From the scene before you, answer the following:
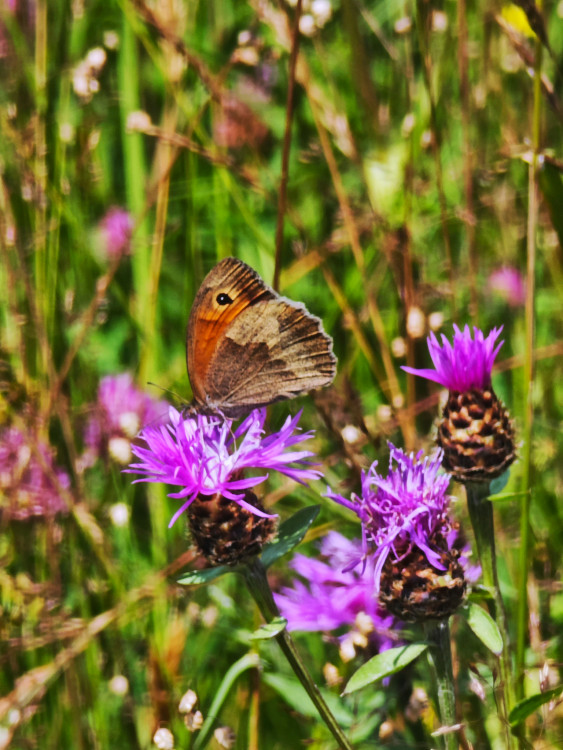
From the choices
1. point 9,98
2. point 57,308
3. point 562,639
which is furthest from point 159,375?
point 562,639

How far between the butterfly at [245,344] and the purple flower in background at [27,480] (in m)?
0.37

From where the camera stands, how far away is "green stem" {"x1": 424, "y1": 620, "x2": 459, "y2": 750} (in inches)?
40.5

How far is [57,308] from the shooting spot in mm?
1923

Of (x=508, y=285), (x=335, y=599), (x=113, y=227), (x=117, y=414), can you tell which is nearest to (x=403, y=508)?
(x=335, y=599)

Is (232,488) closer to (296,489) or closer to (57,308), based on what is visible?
(296,489)

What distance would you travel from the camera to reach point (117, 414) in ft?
6.95

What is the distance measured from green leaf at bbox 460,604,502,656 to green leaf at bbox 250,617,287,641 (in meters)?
0.22

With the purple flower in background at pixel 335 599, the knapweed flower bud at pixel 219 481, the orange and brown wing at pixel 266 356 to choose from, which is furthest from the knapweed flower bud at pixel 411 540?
the orange and brown wing at pixel 266 356

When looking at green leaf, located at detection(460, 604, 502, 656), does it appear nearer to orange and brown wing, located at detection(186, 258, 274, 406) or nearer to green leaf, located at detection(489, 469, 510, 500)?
green leaf, located at detection(489, 469, 510, 500)

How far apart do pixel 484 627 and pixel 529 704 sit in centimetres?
12

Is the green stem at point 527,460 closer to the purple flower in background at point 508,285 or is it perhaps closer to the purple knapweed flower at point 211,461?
the purple knapweed flower at point 211,461

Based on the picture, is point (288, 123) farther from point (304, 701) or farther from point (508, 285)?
point (508, 285)

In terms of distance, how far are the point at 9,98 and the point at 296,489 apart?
1238 millimetres

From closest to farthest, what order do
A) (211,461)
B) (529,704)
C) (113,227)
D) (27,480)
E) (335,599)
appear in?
(529,704) < (211,461) < (335,599) < (27,480) < (113,227)
